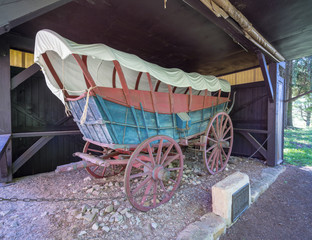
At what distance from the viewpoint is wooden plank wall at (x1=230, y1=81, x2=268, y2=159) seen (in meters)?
4.82

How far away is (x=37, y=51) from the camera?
2078 mm

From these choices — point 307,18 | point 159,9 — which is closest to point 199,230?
point 159,9

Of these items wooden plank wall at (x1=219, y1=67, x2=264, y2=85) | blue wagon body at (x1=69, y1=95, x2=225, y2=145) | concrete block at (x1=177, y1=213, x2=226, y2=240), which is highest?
wooden plank wall at (x1=219, y1=67, x2=264, y2=85)

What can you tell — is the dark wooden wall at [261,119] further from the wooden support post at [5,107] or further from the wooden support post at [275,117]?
the wooden support post at [5,107]

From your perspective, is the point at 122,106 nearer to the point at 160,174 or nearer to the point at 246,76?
the point at 160,174

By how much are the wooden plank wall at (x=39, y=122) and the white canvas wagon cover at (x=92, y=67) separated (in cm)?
216

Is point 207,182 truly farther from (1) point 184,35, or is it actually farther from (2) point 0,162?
(2) point 0,162

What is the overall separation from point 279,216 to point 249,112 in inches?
133

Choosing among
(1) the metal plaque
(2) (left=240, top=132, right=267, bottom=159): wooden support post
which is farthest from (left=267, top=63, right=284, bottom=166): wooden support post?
(1) the metal plaque

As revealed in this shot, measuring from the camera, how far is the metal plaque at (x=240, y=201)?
2.26 metres

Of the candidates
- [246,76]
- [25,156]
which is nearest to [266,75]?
[246,76]

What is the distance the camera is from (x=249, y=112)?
16.9 ft

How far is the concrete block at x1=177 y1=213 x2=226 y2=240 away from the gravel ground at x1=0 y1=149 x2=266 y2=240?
0.40 ft

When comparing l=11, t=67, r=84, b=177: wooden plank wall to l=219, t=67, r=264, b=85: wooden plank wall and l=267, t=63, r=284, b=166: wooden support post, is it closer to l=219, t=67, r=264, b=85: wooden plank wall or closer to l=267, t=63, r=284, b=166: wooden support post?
l=267, t=63, r=284, b=166: wooden support post
